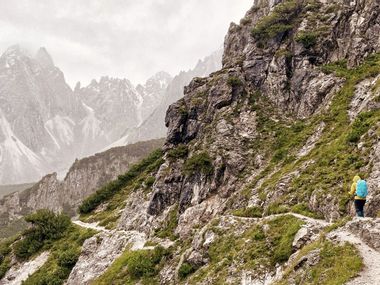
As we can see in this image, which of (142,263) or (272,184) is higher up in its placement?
(272,184)

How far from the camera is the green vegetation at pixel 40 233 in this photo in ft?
249

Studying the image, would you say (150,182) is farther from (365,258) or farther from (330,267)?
(365,258)

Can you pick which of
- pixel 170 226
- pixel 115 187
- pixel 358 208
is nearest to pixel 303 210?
pixel 358 208

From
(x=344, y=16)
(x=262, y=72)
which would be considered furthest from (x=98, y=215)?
(x=344, y=16)

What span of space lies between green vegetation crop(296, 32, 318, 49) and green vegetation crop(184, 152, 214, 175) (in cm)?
2507

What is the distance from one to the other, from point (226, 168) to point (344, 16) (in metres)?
32.1

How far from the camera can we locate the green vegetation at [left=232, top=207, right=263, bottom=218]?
40.4 meters

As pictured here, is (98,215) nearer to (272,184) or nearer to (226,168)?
(226,168)

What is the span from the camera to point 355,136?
38.5m

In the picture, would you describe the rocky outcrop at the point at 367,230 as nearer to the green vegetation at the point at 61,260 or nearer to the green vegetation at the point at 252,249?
the green vegetation at the point at 252,249

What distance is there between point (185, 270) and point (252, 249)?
817 centimetres

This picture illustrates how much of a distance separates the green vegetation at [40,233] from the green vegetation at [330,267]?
203 feet

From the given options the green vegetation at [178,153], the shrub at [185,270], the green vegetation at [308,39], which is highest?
the green vegetation at [308,39]

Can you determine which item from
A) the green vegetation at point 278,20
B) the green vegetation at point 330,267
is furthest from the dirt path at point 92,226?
the green vegetation at point 330,267
